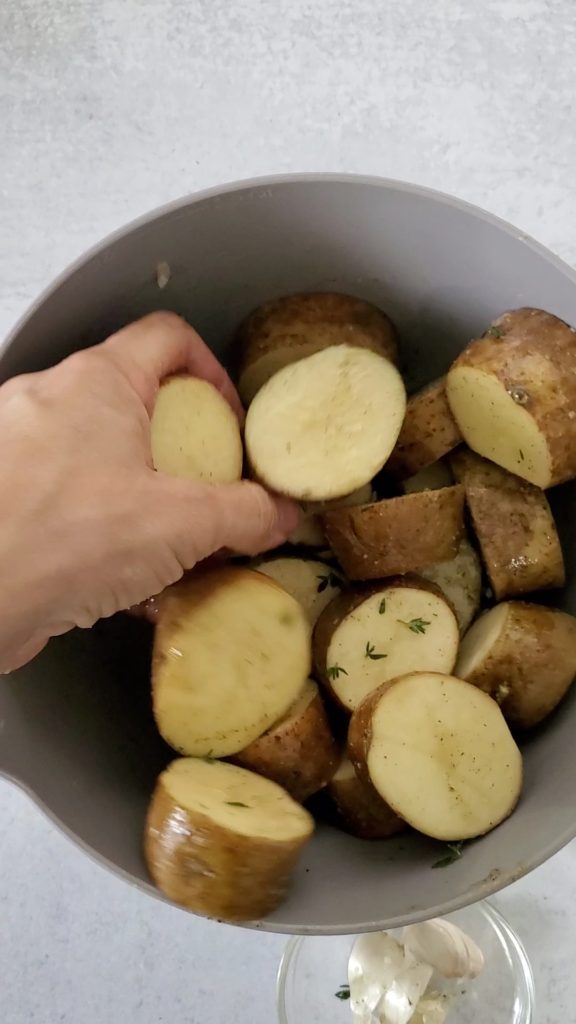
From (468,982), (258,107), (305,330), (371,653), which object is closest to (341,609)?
(371,653)

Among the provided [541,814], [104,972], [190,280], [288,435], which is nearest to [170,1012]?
[104,972]

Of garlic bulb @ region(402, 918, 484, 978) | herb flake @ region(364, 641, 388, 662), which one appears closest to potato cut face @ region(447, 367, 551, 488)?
herb flake @ region(364, 641, 388, 662)

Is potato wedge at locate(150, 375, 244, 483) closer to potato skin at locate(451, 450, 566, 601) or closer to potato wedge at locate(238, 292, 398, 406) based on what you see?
potato wedge at locate(238, 292, 398, 406)

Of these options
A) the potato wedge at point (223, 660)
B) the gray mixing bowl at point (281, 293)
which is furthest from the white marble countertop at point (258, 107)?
the potato wedge at point (223, 660)

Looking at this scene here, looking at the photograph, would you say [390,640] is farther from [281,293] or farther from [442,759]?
[281,293]

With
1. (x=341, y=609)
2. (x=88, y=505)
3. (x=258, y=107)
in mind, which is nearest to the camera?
(x=88, y=505)
